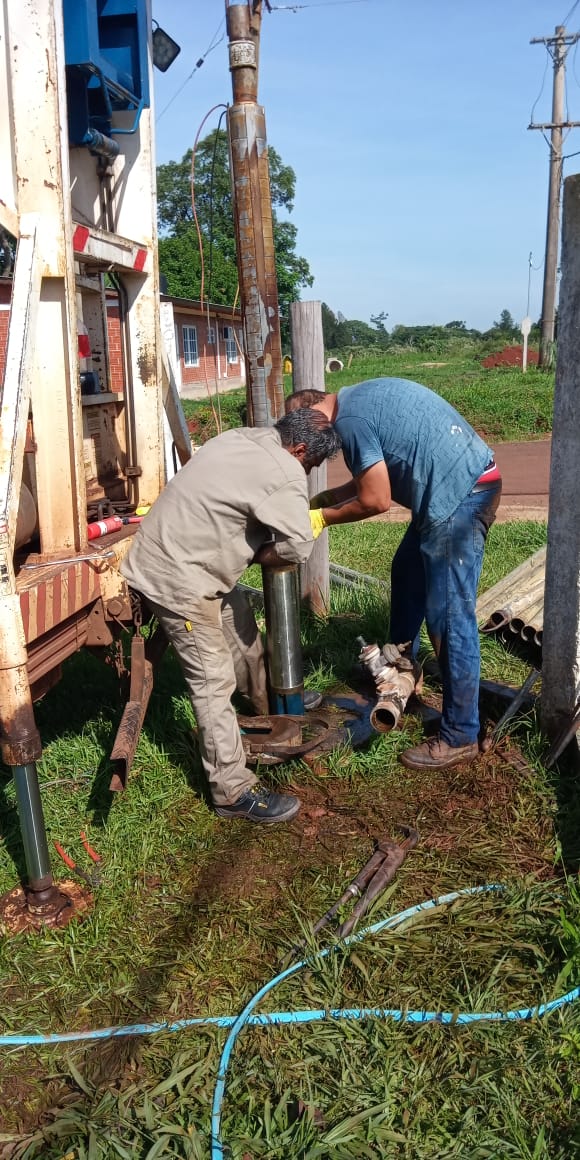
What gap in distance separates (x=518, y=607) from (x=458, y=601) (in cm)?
86

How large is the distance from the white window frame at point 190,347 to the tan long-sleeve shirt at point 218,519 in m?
30.4

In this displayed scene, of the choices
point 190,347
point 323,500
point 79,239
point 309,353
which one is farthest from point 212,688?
point 190,347

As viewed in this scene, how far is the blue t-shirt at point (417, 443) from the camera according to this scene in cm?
369

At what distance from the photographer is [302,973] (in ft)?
8.98

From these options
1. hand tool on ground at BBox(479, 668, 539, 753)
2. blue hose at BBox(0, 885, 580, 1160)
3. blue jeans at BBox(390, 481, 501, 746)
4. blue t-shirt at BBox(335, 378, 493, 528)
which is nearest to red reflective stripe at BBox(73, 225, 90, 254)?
blue t-shirt at BBox(335, 378, 493, 528)

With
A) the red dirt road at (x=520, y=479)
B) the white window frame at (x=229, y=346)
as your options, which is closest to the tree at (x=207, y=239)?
the white window frame at (x=229, y=346)

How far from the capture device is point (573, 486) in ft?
11.5

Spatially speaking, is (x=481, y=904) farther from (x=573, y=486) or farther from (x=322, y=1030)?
(x=573, y=486)

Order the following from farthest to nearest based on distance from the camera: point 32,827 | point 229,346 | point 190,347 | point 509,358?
point 229,346, point 190,347, point 509,358, point 32,827

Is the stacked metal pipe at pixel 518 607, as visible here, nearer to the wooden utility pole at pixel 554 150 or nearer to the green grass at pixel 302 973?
the green grass at pixel 302 973

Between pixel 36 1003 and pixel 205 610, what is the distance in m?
1.52

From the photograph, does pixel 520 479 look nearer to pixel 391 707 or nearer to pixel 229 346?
pixel 391 707

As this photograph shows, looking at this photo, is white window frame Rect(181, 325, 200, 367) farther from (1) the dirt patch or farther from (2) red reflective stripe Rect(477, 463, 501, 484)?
(2) red reflective stripe Rect(477, 463, 501, 484)

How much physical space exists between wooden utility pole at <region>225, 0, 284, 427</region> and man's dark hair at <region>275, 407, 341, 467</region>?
80 centimetres
